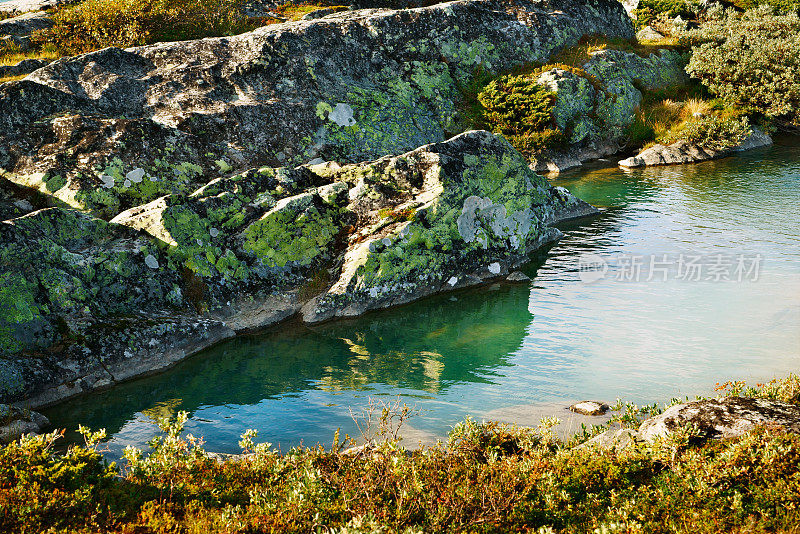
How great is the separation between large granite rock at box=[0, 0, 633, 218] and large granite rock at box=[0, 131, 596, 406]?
1749 millimetres

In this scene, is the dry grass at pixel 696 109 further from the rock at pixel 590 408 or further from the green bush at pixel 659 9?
the rock at pixel 590 408

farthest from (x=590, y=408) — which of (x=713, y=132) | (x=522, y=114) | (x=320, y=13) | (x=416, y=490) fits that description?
(x=320, y=13)

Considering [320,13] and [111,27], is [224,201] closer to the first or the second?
[111,27]

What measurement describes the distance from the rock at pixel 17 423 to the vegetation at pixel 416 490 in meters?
3.40

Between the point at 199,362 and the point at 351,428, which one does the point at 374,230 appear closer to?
the point at 199,362

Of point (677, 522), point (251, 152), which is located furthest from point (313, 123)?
point (677, 522)

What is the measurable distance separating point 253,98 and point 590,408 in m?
18.7

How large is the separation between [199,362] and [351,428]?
4793 mm

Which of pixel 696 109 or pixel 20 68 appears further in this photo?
pixel 696 109

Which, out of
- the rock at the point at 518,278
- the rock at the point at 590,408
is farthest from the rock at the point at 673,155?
the rock at the point at 590,408

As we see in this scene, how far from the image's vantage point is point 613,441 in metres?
7.73

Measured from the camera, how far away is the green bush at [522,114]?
28828 mm

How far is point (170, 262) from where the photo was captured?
14.3m

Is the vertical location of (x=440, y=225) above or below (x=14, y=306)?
above
